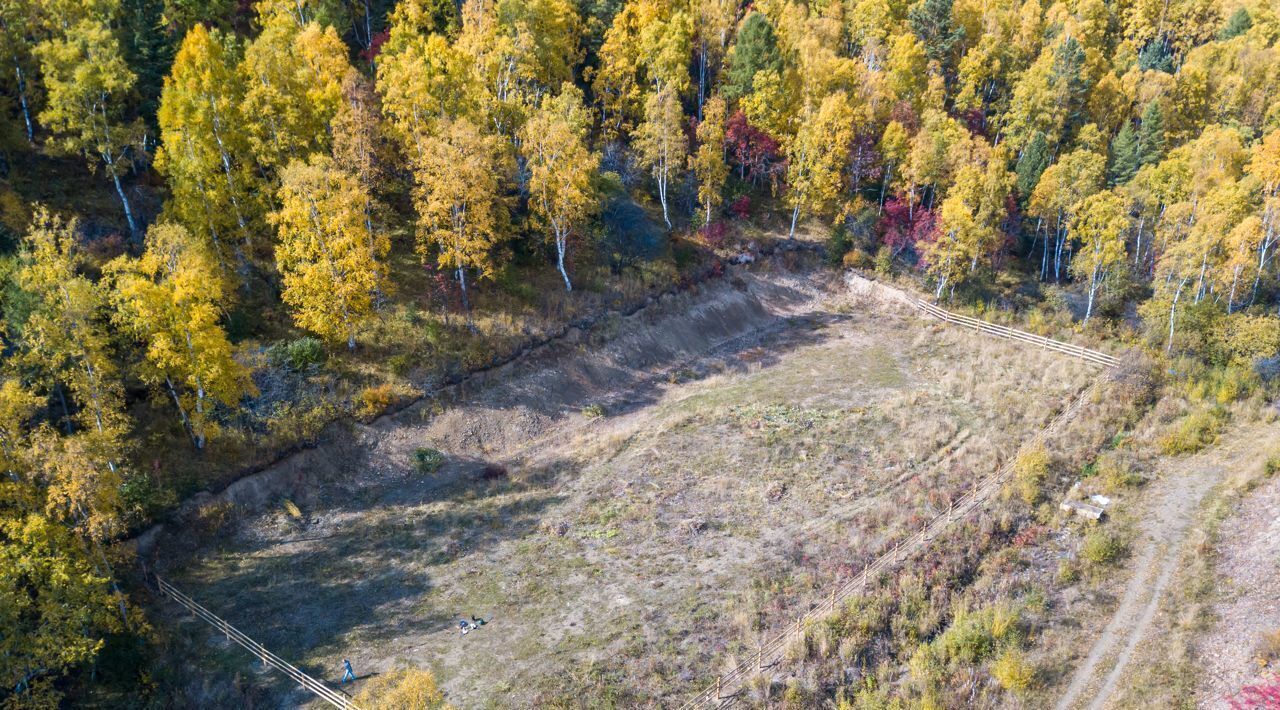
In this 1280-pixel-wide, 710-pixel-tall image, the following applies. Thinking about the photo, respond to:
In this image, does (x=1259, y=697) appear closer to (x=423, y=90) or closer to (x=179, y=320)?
(x=179, y=320)

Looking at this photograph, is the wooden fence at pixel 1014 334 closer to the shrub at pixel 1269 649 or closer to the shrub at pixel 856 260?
the shrub at pixel 856 260

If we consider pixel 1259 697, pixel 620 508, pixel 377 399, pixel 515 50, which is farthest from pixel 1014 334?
pixel 377 399

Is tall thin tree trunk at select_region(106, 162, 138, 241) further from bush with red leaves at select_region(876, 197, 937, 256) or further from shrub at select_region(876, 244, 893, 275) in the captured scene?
bush with red leaves at select_region(876, 197, 937, 256)

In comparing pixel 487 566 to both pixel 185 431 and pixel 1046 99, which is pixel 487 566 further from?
pixel 1046 99

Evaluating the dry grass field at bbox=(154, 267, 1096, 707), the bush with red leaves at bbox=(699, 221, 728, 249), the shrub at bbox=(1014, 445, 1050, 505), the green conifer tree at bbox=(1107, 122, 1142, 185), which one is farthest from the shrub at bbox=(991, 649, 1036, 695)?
the green conifer tree at bbox=(1107, 122, 1142, 185)

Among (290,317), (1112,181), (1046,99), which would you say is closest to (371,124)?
(290,317)

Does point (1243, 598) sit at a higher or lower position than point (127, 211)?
lower

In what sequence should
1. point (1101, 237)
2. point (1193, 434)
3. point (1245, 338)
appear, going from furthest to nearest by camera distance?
point (1101, 237) → point (1245, 338) → point (1193, 434)
